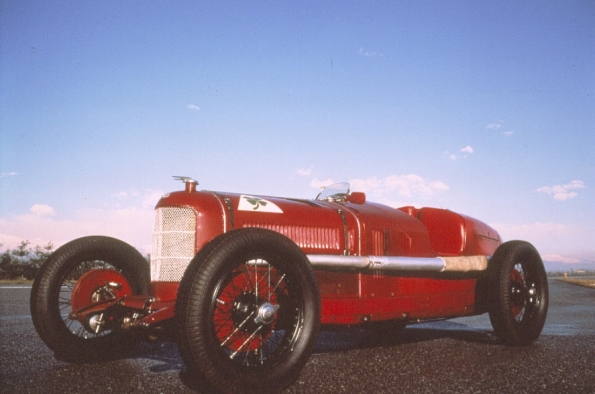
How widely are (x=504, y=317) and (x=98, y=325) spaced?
3728mm

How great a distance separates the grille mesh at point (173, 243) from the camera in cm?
391

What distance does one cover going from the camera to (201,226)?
3.88 meters

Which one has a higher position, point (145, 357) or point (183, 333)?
point (183, 333)

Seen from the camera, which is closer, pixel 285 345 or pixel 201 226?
pixel 285 345

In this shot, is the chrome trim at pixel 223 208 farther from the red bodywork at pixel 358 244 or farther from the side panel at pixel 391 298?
the side panel at pixel 391 298

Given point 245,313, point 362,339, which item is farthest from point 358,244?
point 245,313

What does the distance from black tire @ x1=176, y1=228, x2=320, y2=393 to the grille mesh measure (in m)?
0.55

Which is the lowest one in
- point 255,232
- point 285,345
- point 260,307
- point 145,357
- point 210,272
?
point 145,357

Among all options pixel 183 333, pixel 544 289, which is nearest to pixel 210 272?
pixel 183 333

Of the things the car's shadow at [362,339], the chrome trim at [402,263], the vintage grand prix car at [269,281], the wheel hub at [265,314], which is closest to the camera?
the vintage grand prix car at [269,281]

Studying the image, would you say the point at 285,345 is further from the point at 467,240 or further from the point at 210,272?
the point at 467,240

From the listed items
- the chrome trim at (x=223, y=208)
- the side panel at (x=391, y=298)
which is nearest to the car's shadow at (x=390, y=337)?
the side panel at (x=391, y=298)

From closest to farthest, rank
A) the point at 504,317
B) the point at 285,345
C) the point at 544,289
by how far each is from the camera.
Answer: the point at 285,345 → the point at 504,317 → the point at 544,289

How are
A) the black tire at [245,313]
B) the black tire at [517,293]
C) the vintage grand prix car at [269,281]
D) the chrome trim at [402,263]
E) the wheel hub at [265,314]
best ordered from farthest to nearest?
1. the black tire at [517,293]
2. the chrome trim at [402,263]
3. the wheel hub at [265,314]
4. the vintage grand prix car at [269,281]
5. the black tire at [245,313]
